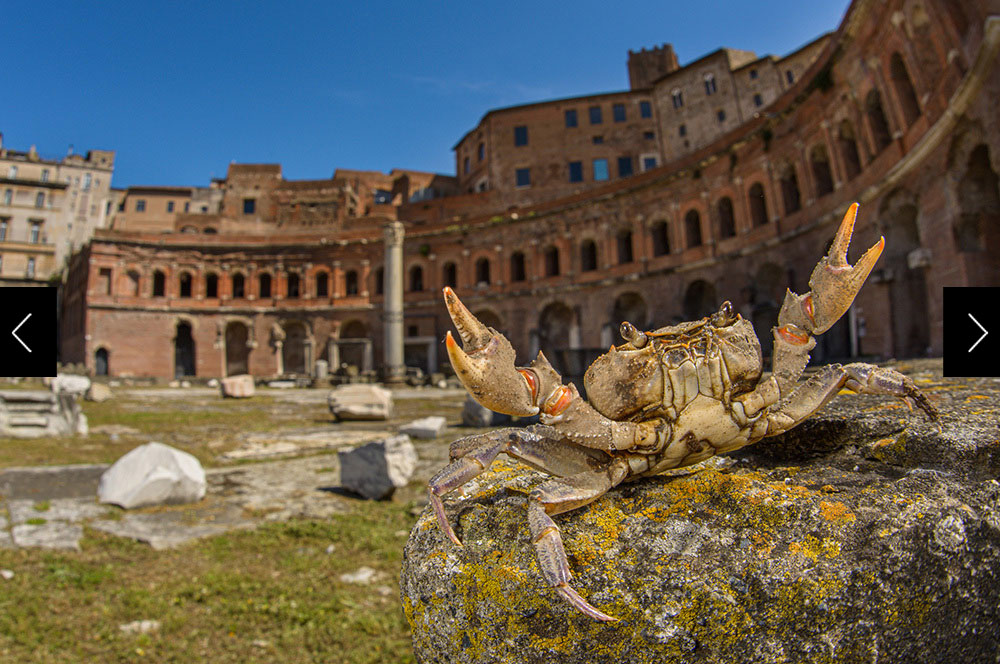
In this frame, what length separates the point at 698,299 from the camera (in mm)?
25859

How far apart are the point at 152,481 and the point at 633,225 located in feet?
82.6

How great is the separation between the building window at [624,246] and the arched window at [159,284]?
29178mm

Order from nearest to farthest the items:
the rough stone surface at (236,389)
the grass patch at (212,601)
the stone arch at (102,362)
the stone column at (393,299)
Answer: the grass patch at (212,601)
the rough stone surface at (236,389)
the stone column at (393,299)
the stone arch at (102,362)

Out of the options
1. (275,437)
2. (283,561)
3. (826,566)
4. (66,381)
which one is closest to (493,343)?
(826,566)

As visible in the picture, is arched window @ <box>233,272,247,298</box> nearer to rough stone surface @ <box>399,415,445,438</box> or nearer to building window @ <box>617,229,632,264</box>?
building window @ <box>617,229,632,264</box>

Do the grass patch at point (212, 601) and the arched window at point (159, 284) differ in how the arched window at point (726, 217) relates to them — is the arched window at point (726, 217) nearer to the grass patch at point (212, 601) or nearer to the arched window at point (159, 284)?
the grass patch at point (212, 601)

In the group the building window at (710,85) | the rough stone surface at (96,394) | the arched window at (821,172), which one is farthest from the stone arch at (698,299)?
the rough stone surface at (96,394)

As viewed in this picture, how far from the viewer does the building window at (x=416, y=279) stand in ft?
117

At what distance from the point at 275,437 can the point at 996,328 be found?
434 inches

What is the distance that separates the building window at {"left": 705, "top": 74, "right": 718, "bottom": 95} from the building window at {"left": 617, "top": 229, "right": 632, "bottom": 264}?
16.8 meters

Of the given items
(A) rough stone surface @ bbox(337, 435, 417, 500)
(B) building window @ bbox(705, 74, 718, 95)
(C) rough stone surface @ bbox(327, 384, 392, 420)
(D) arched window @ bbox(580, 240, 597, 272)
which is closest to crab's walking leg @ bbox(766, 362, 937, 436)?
(A) rough stone surface @ bbox(337, 435, 417, 500)

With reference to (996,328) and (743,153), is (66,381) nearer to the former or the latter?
(996,328)

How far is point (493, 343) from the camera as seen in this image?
1.51 metres

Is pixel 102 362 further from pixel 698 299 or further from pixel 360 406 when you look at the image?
pixel 698 299
